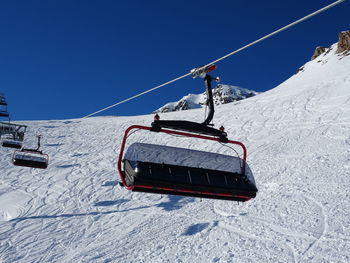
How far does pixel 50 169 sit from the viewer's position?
789 inches

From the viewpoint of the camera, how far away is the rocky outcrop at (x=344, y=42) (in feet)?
176

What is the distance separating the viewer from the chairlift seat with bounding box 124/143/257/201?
185 inches

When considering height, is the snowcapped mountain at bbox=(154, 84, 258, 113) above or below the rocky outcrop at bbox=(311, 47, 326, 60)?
below

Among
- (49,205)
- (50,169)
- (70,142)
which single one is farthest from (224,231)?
(70,142)

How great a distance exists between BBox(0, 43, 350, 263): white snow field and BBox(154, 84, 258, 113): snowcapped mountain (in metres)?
145

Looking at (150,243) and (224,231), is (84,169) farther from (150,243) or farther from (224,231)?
(224,231)

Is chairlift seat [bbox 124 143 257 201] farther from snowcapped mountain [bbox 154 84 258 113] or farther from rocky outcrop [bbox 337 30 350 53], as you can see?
snowcapped mountain [bbox 154 84 258 113]

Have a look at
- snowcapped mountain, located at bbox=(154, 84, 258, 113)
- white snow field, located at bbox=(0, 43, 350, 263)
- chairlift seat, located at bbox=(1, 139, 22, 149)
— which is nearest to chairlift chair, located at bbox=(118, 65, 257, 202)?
white snow field, located at bbox=(0, 43, 350, 263)

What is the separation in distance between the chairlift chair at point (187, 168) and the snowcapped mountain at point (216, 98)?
519 ft

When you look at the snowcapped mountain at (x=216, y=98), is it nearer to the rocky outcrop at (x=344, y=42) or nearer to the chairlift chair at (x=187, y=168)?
the rocky outcrop at (x=344, y=42)

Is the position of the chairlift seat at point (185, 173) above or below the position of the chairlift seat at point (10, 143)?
above

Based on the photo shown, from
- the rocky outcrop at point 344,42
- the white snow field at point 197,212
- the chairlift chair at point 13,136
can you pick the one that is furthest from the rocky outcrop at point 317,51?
the chairlift chair at point 13,136

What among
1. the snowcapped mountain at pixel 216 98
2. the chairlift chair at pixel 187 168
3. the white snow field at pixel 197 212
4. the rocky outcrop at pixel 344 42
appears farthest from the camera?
the snowcapped mountain at pixel 216 98

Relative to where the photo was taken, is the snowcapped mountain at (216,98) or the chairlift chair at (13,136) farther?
the snowcapped mountain at (216,98)
